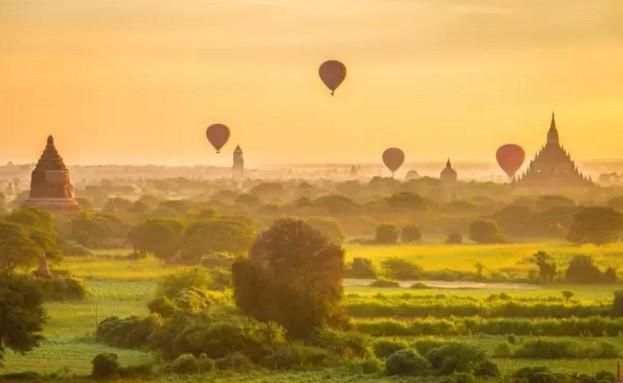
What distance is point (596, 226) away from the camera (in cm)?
10675

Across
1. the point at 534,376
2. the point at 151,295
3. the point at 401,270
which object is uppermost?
the point at 401,270

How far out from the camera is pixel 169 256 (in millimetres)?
93938

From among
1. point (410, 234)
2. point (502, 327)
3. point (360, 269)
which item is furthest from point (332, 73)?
point (502, 327)

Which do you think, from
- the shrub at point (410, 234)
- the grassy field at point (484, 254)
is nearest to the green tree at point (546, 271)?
the grassy field at point (484, 254)

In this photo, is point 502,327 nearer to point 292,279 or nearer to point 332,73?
point 292,279

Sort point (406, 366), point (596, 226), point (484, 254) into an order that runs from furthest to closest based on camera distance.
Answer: point (596, 226) → point (484, 254) → point (406, 366)

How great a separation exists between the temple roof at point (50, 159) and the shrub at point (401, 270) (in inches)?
1500

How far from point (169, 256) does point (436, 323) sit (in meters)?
40.0

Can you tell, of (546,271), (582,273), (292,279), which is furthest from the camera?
(546,271)

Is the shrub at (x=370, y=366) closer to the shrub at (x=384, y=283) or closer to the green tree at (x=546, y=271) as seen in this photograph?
the shrub at (x=384, y=283)

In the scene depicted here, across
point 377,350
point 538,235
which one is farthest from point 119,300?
point 538,235

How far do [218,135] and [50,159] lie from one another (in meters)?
41.7

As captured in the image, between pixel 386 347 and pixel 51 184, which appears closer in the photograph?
pixel 386 347

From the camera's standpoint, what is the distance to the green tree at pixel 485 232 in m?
116
